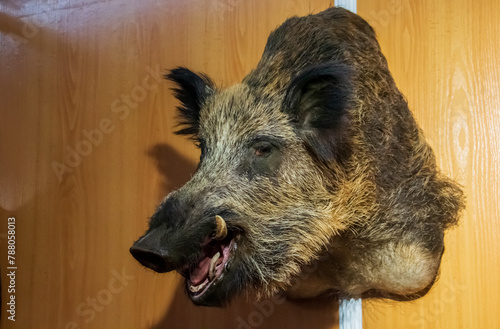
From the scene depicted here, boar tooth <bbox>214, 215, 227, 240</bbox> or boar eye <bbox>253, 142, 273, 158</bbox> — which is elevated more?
boar eye <bbox>253, 142, 273, 158</bbox>

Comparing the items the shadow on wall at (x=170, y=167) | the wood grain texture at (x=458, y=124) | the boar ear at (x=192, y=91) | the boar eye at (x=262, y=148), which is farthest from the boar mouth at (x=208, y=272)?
the shadow on wall at (x=170, y=167)

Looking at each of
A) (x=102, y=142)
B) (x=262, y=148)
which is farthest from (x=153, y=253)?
(x=102, y=142)

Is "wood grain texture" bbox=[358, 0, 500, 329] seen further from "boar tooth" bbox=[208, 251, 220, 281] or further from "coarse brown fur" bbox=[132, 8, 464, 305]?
"boar tooth" bbox=[208, 251, 220, 281]

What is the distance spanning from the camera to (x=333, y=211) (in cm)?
140

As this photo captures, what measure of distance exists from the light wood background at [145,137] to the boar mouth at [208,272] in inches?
22.8

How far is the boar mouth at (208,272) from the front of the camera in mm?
1230

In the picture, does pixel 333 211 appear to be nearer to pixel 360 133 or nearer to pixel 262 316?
pixel 360 133

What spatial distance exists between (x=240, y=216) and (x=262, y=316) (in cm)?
66

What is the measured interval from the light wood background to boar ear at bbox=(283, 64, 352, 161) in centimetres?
37

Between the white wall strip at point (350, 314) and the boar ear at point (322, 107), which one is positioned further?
the white wall strip at point (350, 314)

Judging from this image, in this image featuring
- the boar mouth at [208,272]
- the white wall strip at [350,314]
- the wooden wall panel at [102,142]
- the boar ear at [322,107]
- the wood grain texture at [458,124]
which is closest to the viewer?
the boar mouth at [208,272]

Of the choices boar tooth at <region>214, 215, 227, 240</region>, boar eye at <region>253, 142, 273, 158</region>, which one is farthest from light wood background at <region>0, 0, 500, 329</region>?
boar tooth at <region>214, 215, 227, 240</region>

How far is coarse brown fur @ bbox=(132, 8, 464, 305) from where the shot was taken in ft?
4.18

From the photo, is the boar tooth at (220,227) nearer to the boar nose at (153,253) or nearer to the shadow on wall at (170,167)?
the boar nose at (153,253)
